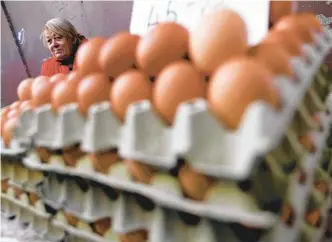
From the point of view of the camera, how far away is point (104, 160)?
2.80 ft

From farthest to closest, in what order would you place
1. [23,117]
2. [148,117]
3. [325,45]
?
[23,117] < [325,45] < [148,117]

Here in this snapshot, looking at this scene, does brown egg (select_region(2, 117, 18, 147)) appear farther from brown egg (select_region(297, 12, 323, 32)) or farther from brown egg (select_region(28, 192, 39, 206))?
brown egg (select_region(297, 12, 323, 32))

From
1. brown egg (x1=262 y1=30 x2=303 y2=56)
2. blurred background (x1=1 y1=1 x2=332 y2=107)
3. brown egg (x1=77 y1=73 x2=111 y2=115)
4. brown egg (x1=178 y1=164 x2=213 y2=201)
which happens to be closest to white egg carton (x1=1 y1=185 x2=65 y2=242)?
brown egg (x1=77 y1=73 x2=111 y2=115)

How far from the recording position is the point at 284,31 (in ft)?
2.62

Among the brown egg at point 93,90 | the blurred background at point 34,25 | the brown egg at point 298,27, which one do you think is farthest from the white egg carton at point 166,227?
the blurred background at point 34,25

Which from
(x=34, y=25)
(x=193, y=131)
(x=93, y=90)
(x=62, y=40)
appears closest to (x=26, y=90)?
(x=93, y=90)

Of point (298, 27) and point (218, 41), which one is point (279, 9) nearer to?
point (298, 27)

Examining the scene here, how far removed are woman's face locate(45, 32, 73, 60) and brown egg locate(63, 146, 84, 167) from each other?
1.10 m

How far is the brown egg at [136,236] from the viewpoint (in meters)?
0.84

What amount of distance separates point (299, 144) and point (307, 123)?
0.18 ft

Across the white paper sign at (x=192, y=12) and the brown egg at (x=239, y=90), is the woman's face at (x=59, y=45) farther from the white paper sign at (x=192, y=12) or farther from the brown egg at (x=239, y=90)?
the brown egg at (x=239, y=90)

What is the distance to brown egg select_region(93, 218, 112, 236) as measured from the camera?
37.6 inches

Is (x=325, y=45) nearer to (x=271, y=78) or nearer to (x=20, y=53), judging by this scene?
(x=271, y=78)

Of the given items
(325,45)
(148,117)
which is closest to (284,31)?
(325,45)
